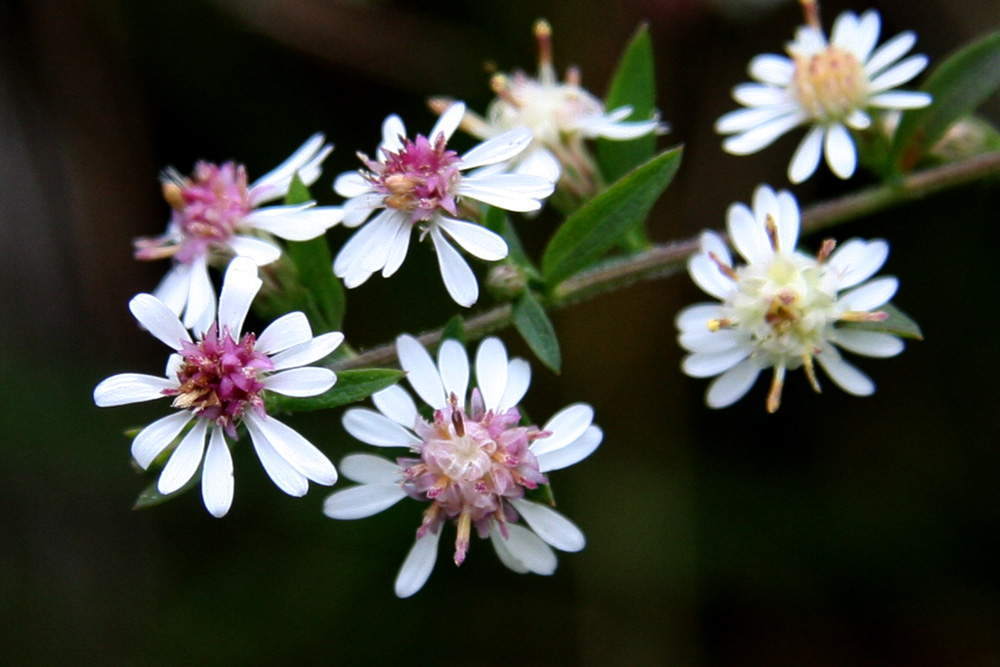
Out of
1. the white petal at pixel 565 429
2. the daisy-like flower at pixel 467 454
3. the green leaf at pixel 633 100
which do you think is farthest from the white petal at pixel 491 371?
the green leaf at pixel 633 100

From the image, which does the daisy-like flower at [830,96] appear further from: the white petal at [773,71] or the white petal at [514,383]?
the white petal at [514,383]


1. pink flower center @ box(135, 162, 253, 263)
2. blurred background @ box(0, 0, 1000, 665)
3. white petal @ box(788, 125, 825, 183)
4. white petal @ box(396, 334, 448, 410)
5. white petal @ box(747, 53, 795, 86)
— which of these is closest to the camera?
white petal @ box(396, 334, 448, 410)

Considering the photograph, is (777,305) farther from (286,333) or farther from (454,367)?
(286,333)

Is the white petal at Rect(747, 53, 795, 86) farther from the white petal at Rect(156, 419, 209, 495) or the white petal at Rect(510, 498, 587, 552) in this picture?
the white petal at Rect(156, 419, 209, 495)

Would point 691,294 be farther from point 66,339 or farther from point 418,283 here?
point 66,339

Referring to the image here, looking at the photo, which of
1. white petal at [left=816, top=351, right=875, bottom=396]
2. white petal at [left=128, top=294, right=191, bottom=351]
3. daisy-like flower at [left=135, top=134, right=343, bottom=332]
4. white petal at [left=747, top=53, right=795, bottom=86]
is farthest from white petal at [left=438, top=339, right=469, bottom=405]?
white petal at [left=747, top=53, right=795, bottom=86]

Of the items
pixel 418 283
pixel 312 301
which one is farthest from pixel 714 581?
pixel 312 301

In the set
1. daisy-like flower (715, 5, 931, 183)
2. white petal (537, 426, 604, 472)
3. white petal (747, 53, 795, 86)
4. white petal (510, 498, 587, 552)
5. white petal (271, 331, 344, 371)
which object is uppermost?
white petal (747, 53, 795, 86)

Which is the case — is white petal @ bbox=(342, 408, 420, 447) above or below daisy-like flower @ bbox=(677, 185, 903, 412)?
below
